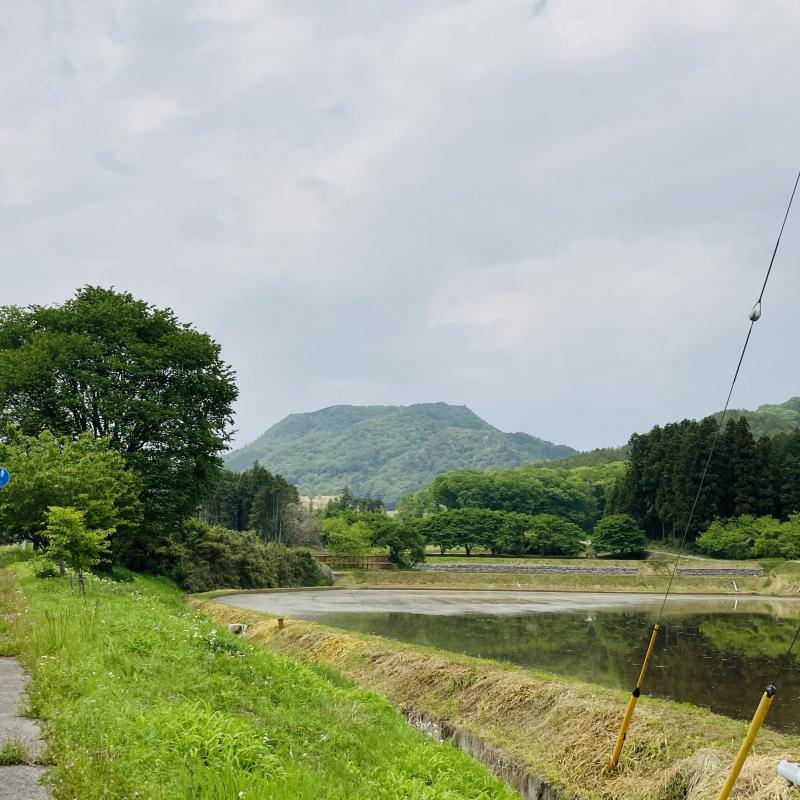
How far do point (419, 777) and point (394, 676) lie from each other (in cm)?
791

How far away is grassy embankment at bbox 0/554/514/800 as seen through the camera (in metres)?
5.54

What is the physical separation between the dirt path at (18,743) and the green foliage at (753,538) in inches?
3287

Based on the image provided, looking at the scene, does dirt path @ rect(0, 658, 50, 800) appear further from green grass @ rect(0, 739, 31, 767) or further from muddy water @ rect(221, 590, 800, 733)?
muddy water @ rect(221, 590, 800, 733)

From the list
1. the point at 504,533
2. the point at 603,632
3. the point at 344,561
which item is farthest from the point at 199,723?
the point at 504,533

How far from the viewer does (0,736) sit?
6703 millimetres

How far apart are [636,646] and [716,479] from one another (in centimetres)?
7693

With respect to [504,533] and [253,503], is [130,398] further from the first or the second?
[253,503]

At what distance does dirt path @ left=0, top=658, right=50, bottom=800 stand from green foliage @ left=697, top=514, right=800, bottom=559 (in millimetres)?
83494

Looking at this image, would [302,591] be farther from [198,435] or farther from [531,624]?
[531,624]

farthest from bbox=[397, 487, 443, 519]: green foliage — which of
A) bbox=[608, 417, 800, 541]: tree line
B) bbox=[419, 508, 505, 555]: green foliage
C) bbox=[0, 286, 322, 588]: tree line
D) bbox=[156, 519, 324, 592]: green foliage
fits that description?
bbox=[0, 286, 322, 588]: tree line

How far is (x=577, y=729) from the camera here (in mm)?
10570

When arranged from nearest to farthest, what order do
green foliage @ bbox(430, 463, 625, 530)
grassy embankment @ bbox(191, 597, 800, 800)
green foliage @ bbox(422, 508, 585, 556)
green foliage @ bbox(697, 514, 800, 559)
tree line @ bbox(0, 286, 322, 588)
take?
grassy embankment @ bbox(191, 597, 800, 800) → tree line @ bbox(0, 286, 322, 588) → green foliage @ bbox(697, 514, 800, 559) → green foliage @ bbox(422, 508, 585, 556) → green foliage @ bbox(430, 463, 625, 530)

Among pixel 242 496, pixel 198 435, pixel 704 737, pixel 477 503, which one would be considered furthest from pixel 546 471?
pixel 704 737

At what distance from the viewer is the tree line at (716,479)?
8950 cm
